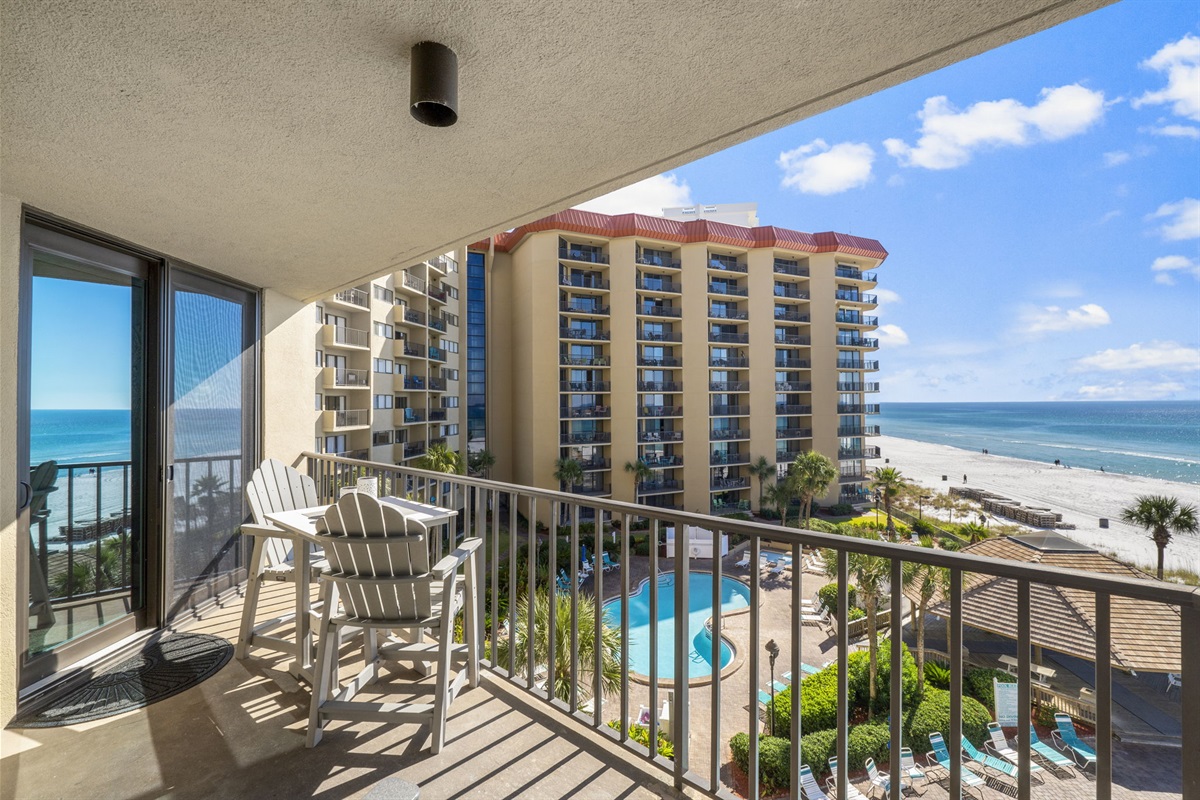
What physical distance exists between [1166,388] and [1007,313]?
90.3 feet

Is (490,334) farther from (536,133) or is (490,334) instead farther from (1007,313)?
(1007,313)

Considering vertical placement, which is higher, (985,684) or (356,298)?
(356,298)

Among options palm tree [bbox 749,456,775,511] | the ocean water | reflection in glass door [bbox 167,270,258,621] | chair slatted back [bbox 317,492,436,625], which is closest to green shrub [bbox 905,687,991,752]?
chair slatted back [bbox 317,492,436,625]

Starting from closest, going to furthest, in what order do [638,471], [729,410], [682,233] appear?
[638,471] → [682,233] → [729,410]

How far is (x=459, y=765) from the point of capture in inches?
73.2

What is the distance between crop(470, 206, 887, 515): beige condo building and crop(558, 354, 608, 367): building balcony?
0.19 ft

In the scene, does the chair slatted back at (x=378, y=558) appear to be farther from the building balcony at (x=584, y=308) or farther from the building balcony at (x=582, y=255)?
the building balcony at (x=582, y=255)

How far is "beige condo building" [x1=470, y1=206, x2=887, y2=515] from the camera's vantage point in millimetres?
22469

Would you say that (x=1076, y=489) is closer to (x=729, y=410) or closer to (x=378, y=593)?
(x=729, y=410)

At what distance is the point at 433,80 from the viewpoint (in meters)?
1.45

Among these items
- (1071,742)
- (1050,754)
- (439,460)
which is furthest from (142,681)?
(439,460)

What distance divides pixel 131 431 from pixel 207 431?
Answer: 0.56 m

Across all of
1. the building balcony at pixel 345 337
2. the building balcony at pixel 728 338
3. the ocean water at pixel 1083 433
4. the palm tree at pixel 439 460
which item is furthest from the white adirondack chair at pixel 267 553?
the ocean water at pixel 1083 433

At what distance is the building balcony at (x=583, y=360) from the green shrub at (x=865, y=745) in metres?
17.1
